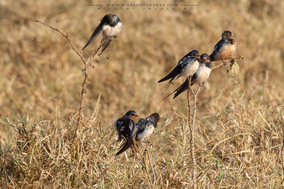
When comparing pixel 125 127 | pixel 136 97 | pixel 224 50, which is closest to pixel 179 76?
pixel 224 50

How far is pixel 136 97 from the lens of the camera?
260 inches

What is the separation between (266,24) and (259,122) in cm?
497

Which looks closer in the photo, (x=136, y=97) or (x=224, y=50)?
(x=224, y=50)

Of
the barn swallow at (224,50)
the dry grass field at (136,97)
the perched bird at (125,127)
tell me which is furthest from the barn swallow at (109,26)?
the barn swallow at (224,50)

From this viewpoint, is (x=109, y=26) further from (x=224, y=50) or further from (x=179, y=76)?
(x=224, y=50)

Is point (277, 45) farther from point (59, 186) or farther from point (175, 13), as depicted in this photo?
point (59, 186)

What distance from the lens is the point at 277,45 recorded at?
7719 millimetres

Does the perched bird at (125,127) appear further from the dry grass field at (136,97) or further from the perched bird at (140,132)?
the dry grass field at (136,97)

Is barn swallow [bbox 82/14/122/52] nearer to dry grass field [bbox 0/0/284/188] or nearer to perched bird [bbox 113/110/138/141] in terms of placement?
dry grass field [bbox 0/0/284/188]

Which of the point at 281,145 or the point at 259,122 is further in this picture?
the point at 259,122

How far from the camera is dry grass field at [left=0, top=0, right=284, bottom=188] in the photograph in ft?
10.7

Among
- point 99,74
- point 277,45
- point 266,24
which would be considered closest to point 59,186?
point 99,74

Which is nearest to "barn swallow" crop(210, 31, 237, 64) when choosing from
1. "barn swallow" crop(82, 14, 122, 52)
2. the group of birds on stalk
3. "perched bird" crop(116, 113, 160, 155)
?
the group of birds on stalk

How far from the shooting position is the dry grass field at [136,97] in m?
3.25
